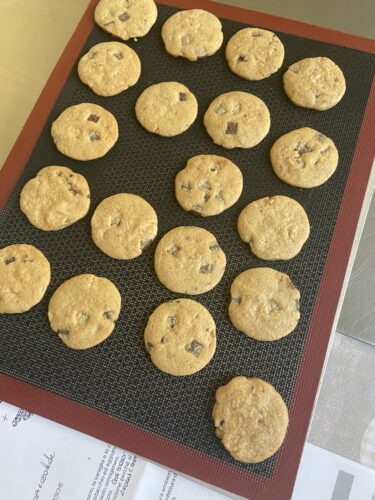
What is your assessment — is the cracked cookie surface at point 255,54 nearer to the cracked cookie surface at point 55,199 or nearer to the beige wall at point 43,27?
the beige wall at point 43,27

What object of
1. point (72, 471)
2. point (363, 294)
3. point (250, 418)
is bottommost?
point (72, 471)

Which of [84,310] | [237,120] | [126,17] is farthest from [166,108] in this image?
[84,310]

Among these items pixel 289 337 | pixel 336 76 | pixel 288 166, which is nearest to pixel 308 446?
pixel 289 337

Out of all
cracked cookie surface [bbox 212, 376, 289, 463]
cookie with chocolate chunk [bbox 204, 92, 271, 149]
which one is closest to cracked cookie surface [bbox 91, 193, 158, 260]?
cookie with chocolate chunk [bbox 204, 92, 271, 149]

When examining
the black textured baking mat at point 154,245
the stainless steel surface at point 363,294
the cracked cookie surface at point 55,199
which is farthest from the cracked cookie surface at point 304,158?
the cracked cookie surface at point 55,199

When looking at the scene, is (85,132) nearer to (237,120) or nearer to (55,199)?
(55,199)

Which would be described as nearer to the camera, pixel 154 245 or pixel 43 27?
pixel 154 245

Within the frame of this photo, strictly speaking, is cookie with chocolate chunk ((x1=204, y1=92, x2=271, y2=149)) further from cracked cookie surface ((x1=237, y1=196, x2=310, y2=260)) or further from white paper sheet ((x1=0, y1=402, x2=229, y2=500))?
white paper sheet ((x1=0, y1=402, x2=229, y2=500))
